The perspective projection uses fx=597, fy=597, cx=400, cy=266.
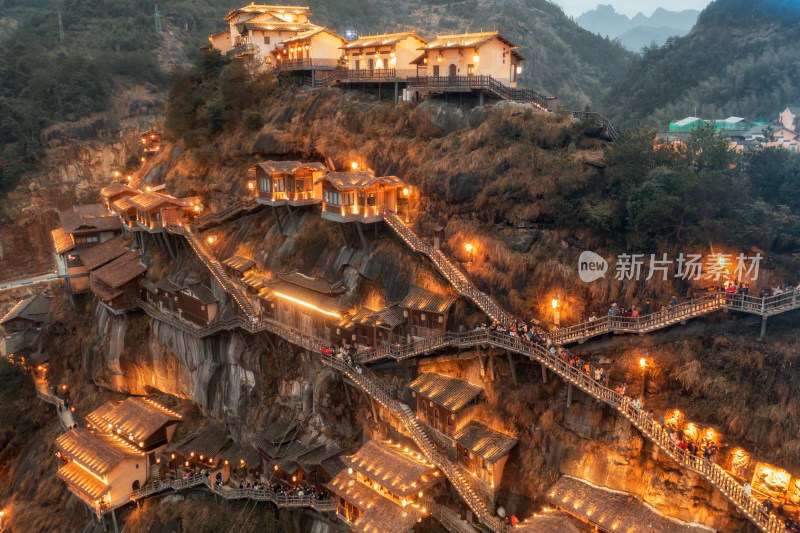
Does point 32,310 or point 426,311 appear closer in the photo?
point 426,311

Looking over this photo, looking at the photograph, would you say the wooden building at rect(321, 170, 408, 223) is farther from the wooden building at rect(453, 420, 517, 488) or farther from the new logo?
the wooden building at rect(453, 420, 517, 488)

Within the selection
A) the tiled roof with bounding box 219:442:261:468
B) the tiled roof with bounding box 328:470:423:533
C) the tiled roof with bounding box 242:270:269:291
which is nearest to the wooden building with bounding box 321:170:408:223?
the tiled roof with bounding box 242:270:269:291

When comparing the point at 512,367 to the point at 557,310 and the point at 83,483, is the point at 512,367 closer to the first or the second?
the point at 557,310

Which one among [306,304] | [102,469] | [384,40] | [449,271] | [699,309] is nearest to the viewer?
[699,309]

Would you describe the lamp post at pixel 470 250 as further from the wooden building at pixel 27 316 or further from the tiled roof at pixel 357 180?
the wooden building at pixel 27 316

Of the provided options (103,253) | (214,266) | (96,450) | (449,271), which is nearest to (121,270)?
(103,253)

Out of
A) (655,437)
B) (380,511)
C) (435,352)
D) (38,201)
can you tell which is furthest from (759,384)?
(38,201)
